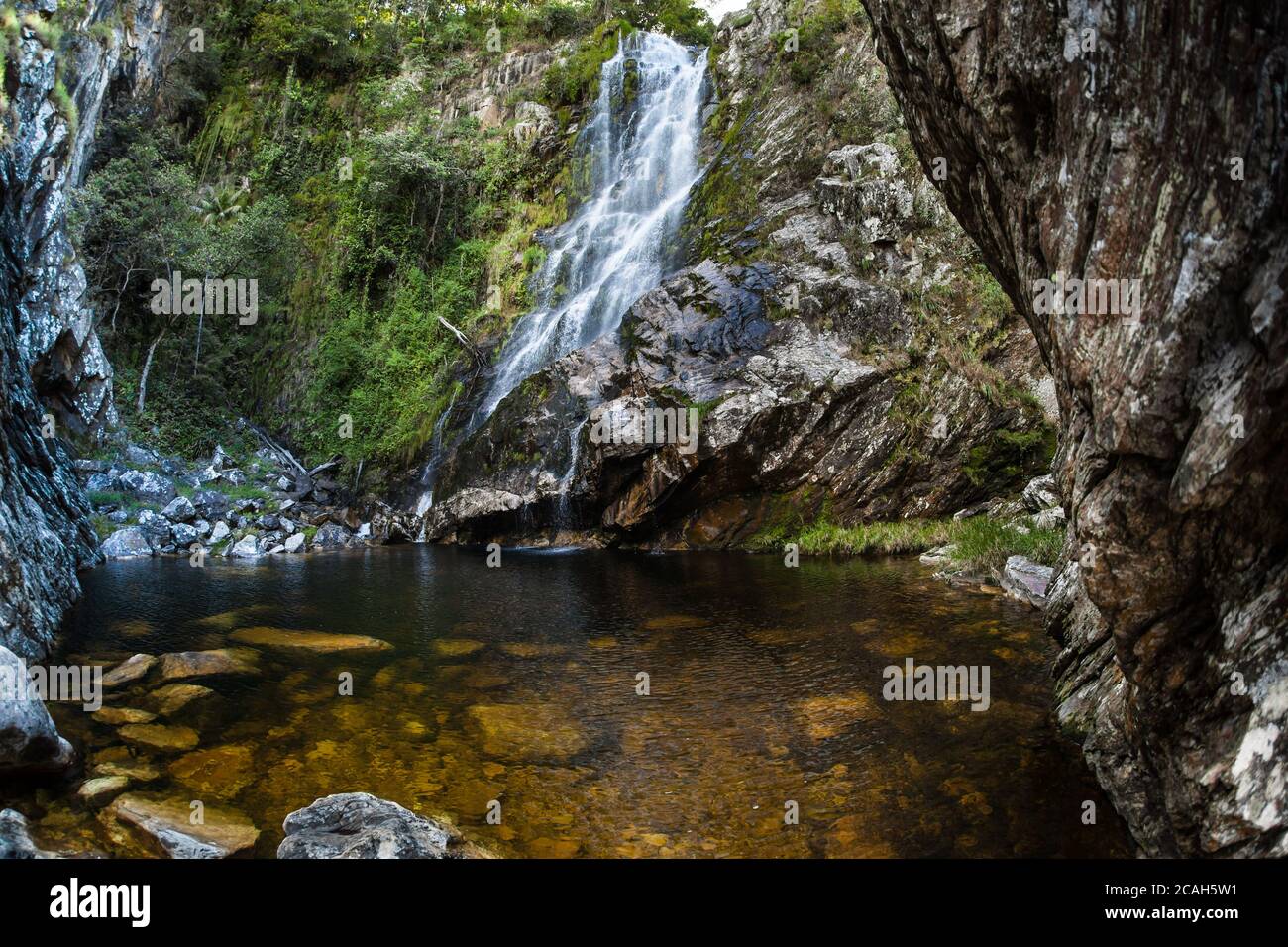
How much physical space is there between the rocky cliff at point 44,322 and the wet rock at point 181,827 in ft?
15.8

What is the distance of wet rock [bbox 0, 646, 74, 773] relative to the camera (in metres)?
5.85

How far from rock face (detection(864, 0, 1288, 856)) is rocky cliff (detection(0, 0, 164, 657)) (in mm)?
11379

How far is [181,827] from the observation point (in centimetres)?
564

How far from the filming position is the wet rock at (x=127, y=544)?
1998 centimetres

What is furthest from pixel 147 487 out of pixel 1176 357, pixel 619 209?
pixel 1176 357

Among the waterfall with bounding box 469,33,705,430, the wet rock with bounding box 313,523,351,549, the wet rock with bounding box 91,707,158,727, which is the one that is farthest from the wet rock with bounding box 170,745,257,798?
the waterfall with bounding box 469,33,705,430

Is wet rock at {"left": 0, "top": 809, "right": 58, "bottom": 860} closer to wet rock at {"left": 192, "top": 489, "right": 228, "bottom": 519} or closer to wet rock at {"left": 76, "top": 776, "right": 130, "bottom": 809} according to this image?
wet rock at {"left": 76, "top": 776, "right": 130, "bottom": 809}

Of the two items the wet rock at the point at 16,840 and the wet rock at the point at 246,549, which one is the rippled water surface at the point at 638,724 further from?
the wet rock at the point at 246,549

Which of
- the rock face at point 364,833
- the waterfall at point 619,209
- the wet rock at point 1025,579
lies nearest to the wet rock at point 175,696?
the rock face at point 364,833

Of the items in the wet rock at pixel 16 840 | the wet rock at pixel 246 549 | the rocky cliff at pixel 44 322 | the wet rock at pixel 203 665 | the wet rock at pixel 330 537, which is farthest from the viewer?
the wet rock at pixel 330 537

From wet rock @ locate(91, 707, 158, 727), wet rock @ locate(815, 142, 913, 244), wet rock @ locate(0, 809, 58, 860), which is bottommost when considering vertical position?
wet rock @ locate(91, 707, 158, 727)
